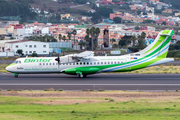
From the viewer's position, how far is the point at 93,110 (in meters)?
17.6

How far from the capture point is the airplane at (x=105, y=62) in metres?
35.9

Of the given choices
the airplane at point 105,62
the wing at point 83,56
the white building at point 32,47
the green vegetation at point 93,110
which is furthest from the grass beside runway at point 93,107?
the white building at point 32,47

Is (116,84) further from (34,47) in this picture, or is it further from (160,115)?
(34,47)

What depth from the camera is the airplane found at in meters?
35.9

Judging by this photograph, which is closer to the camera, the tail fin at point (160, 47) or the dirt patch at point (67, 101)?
the dirt patch at point (67, 101)

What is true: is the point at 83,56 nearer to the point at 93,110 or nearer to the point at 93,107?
the point at 93,107

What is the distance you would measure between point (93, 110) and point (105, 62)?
19.1 m

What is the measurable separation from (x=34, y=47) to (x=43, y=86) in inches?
2254

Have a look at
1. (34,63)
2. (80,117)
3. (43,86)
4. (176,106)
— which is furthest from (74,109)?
(34,63)

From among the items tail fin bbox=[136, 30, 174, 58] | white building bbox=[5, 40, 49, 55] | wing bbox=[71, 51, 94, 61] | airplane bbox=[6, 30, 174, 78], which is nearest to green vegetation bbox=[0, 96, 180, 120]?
→ airplane bbox=[6, 30, 174, 78]

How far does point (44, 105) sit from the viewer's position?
1917 centimetres

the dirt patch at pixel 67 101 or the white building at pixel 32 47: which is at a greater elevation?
the white building at pixel 32 47

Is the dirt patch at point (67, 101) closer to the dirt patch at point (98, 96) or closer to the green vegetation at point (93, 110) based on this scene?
the dirt patch at point (98, 96)

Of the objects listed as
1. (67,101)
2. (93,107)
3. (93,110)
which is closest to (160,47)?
(67,101)
